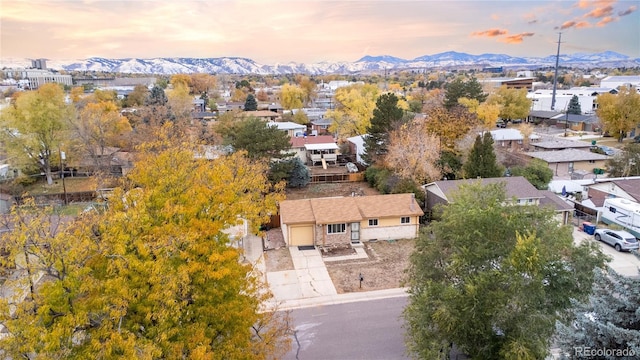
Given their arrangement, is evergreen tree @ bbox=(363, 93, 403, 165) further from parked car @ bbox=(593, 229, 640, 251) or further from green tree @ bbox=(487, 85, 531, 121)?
green tree @ bbox=(487, 85, 531, 121)

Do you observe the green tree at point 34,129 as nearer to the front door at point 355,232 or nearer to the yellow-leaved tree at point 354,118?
the yellow-leaved tree at point 354,118

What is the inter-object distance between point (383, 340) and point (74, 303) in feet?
38.2

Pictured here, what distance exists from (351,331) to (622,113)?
5909cm

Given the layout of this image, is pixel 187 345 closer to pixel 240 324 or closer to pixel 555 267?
pixel 240 324

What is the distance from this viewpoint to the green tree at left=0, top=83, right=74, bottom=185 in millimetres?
41375

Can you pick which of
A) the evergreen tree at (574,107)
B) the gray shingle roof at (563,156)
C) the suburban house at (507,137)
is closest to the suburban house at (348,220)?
the gray shingle roof at (563,156)

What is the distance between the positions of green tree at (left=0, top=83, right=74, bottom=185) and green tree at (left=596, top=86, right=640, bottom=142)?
2708 inches

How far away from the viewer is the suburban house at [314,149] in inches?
1929

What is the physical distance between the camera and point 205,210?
13969 millimetres

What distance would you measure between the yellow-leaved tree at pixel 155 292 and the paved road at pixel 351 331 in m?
4.02

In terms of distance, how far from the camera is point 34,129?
137ft

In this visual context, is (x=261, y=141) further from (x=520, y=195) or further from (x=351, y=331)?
(x=351, y=331)

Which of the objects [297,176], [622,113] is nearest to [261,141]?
[297,176]

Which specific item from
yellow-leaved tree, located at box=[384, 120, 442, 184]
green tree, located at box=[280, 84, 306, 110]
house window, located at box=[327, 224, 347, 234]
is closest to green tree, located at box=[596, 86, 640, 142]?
yellow-leaved tree, located at box=[384, 120, 442, 184]
